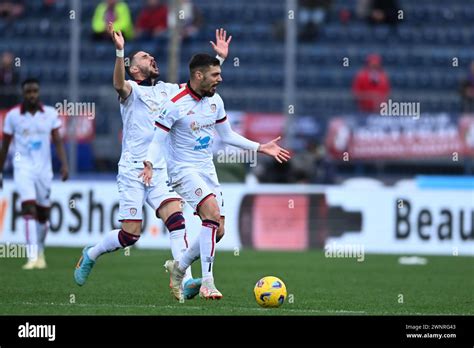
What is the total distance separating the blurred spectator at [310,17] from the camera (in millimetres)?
26281

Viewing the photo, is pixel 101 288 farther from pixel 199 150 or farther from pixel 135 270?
pixel 135 270

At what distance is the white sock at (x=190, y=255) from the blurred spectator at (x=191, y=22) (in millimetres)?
15147

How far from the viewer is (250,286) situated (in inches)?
543

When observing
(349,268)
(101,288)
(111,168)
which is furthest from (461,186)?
(101,288)

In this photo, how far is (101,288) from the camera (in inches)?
516

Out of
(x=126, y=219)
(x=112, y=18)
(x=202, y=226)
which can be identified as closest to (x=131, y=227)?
(x=126, y=219)

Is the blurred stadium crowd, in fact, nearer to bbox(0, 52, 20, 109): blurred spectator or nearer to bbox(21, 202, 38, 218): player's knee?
bbox(0, 52, 20, 109): blurred spectator

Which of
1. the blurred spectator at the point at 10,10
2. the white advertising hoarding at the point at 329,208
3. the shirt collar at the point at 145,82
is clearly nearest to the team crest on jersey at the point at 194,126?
the shirt collar at the point at 145,82

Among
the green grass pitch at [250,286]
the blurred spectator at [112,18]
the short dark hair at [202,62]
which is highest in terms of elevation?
the blurred spectator at [112,18]

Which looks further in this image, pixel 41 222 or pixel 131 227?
pixel 41 222

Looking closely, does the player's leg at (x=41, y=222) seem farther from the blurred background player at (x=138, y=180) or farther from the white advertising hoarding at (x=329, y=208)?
the blurred background player at (x=138, y=180)

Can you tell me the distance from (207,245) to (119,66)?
1933mm

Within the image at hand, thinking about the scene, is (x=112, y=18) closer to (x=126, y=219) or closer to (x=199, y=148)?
(x=126, y=219)

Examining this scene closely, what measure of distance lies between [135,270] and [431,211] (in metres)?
6.32
